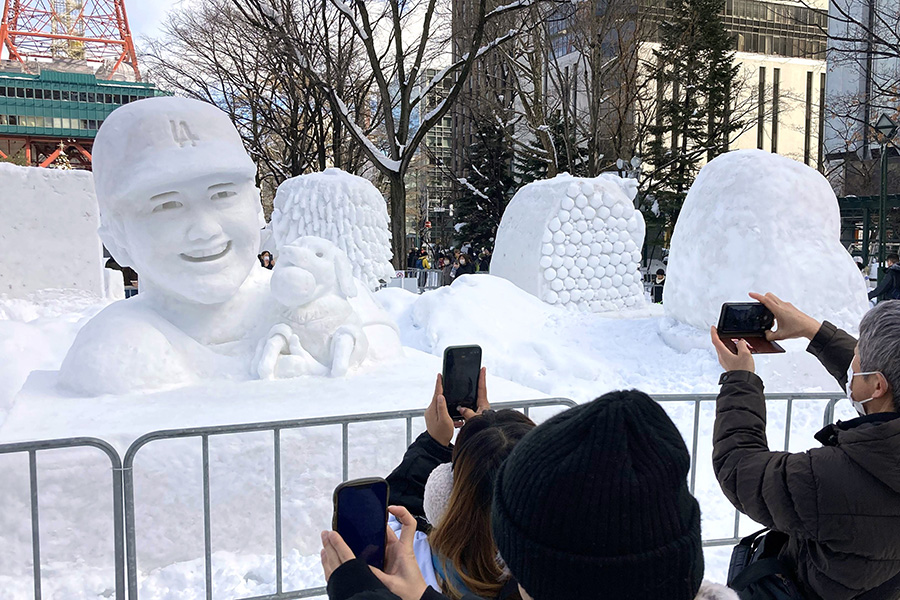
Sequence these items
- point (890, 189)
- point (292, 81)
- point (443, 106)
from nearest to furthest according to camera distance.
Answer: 1. point (443, 106)
2. point (292, 81)
3. point (890, 189)

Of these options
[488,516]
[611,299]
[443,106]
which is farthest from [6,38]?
[488,516]

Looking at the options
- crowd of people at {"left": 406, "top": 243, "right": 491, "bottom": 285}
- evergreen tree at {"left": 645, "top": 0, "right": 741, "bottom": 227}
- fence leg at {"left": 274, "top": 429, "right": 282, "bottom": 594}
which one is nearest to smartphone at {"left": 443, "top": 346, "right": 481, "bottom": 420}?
fence leg at {"left": 274, "top": 429, "right": 282, "bottom": 594}

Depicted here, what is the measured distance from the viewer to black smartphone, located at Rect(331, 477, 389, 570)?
133cm

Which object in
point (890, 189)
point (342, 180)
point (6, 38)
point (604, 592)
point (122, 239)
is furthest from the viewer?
point (6, 38)

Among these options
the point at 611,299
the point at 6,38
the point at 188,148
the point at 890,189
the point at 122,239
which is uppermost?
the point at 6,38

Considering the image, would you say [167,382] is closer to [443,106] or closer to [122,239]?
[122,239]

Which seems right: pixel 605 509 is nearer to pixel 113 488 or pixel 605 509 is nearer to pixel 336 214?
pixel 113 488

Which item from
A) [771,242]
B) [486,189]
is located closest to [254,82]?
[486,189]

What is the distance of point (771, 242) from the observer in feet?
25.2

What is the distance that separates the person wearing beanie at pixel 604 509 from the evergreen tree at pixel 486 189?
24546mm

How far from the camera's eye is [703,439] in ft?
19.8

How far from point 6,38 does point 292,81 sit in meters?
44.0

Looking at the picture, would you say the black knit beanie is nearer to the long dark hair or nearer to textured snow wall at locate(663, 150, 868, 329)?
the long dark hair

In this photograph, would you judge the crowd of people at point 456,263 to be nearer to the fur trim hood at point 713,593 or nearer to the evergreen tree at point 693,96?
the evergreen tree at point 693,96
